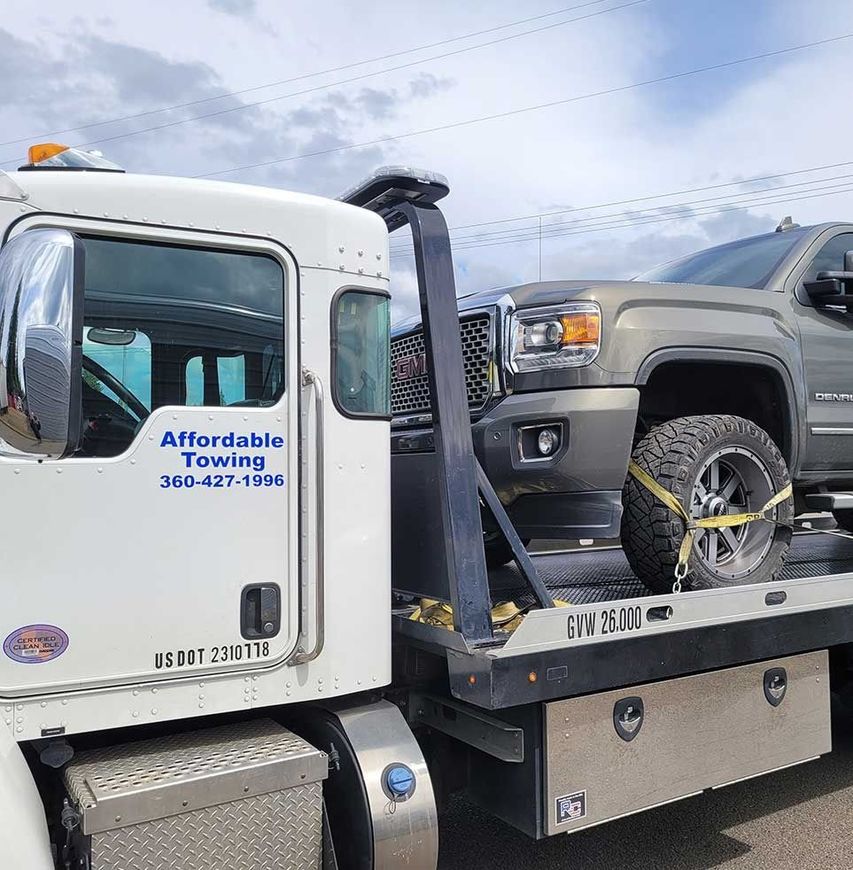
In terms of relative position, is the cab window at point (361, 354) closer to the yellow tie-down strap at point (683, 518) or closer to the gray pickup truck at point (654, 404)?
the gray pickup truck at point (654, 404)

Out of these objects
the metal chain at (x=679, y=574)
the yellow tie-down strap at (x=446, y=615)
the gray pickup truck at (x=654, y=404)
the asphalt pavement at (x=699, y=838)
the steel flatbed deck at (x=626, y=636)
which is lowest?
the asphalt pavement at (x=699, y=838)

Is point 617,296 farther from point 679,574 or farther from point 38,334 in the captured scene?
point 38,334

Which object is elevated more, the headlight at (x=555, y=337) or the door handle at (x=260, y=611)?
the headlight at (x=555, y=337)

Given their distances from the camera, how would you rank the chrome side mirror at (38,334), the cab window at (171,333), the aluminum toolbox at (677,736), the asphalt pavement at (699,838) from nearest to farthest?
1. the chrome side mirror at (38,334)
2. the cab window at (171,333)
3. the aluminum toolbox at (677,736)
4. the asphalt pavement at (699,838)

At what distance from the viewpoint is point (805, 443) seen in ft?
13.8

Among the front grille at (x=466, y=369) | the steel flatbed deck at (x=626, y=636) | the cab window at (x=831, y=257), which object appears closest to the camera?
the steel flatbed deck at (x=626, y=636)

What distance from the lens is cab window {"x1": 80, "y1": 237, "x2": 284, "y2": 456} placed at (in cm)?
246

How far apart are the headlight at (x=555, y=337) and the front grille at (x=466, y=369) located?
0.47ft

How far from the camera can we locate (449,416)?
2.99 meters

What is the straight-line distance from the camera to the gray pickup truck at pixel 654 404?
353 cm

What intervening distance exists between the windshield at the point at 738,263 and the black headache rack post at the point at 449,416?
1.99 m

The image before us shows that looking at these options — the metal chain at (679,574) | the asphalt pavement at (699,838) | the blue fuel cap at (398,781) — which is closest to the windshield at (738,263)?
the metal chain at (679,574)

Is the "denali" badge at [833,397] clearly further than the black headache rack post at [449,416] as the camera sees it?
Yes

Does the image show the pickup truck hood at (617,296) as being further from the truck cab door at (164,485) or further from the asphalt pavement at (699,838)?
the asphalt pavement at (699,838)
